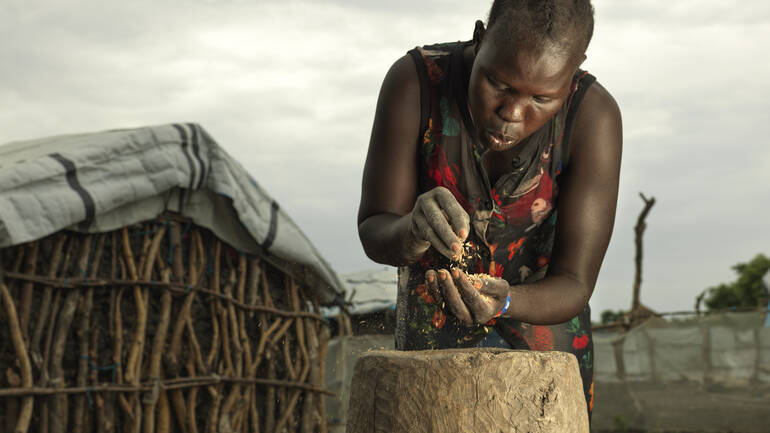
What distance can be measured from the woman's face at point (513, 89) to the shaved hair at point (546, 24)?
2 centimetres

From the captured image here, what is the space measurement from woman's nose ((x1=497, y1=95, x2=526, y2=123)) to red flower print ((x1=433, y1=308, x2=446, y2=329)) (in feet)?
2.06

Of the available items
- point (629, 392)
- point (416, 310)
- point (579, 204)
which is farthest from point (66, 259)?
point (629, 392)

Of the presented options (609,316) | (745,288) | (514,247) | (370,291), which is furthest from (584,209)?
(745,288)

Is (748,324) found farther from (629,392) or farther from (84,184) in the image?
(84,184)

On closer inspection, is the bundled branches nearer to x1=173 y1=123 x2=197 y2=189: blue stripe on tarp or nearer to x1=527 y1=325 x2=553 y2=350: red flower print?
x1=173 y1=123 x2=197 y2=189: blue stripe on tarp

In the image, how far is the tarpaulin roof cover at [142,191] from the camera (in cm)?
438

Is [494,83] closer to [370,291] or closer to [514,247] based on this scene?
[514,247]

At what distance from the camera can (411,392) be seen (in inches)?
71.4

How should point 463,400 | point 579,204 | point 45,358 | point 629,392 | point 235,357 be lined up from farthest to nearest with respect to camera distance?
point 629,392, point 235,357, point 45,358, point 579,204, point 463,400

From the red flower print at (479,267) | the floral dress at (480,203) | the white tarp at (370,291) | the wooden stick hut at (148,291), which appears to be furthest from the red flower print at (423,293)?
the white tarp at (370,291)

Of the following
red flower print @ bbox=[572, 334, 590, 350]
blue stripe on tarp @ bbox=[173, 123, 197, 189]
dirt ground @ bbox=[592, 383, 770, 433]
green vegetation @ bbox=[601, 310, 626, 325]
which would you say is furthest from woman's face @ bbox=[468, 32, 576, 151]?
green vegetation @ bbox=[601, 310, 626, 325]

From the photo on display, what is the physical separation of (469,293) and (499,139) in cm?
41

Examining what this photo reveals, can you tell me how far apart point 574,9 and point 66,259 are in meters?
3.74

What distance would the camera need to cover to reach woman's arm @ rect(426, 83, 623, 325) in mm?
2217
